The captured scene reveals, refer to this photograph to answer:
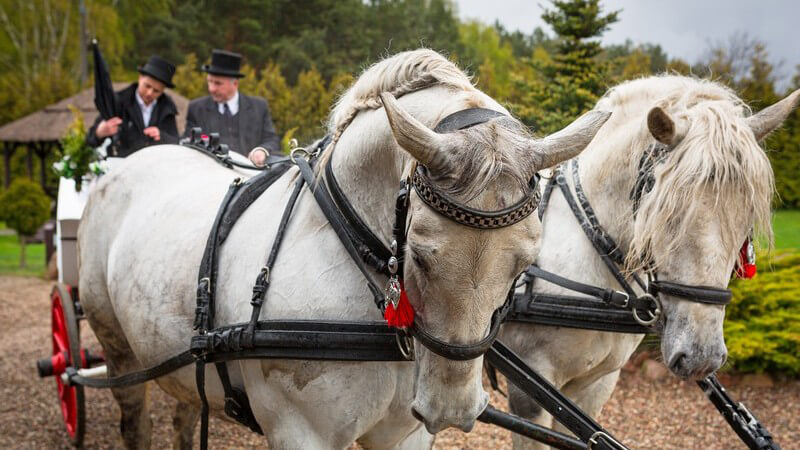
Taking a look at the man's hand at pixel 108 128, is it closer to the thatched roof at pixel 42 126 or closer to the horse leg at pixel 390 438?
the horse leg at pixel 390 438

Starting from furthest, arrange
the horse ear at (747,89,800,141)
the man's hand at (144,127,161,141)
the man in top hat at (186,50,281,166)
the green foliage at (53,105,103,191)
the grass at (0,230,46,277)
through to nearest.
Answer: the grass at (0,230,46,277) → the man in top hat at (186,50,281,166) → the green foliage at (53,105,103,191) → the man's hand at (144,127,161,141) → the horse ear at (747,89,800,141)

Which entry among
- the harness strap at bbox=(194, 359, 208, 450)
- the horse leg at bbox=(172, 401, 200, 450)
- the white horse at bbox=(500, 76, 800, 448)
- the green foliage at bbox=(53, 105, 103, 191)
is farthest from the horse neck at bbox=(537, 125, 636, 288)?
the green foliage at bbox=(53, 105, 103, 191)

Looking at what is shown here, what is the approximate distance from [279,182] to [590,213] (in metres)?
1.30

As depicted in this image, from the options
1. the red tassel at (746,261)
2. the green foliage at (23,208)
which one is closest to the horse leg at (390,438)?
the red tassel at (746,261)

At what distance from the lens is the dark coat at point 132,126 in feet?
15.1

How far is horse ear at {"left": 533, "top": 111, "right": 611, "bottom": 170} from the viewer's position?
175 cm

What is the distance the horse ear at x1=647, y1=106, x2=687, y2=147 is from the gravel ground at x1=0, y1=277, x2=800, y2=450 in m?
3.17

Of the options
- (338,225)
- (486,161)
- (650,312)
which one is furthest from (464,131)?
(650,312)

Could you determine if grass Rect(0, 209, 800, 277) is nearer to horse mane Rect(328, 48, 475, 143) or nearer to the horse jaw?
the horse jaw

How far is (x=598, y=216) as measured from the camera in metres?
2.88

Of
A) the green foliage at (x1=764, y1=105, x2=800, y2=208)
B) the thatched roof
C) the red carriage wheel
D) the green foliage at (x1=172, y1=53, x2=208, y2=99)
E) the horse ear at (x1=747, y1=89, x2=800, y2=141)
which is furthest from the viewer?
the green foliage at (x1=172, y1=53, x2=208, y2=99)

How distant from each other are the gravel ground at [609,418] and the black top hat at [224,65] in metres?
2.68

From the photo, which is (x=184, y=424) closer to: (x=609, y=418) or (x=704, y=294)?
(x=704, y=294)

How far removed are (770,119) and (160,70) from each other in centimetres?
373
